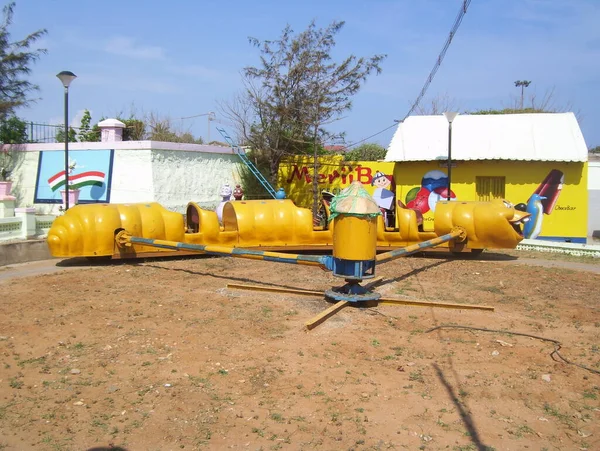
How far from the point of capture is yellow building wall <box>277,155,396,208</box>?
67.4ft

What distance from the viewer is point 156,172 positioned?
52.6ft

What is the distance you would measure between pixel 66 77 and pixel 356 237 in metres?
8.89

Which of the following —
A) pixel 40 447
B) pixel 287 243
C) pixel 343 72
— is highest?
pixel 343 72

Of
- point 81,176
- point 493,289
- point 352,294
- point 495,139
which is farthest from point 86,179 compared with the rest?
point 495,139

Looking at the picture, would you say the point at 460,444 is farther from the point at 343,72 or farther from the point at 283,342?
the point at 343,72

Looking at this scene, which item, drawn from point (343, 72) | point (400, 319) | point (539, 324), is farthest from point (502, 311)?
point (343, 72)

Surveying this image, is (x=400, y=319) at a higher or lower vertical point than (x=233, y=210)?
lower

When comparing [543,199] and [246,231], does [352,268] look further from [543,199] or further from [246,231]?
[543,199]

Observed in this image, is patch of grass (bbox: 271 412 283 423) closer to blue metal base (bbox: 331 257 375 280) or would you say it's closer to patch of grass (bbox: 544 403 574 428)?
patch of grass (bbox: 544 403 574 428)

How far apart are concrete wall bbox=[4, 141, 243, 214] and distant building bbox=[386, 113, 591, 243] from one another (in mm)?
6049

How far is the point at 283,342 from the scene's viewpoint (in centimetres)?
612

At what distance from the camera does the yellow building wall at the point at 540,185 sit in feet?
60.6

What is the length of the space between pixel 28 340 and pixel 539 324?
19.7ft

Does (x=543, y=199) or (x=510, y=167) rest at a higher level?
(x=510, y=167)
